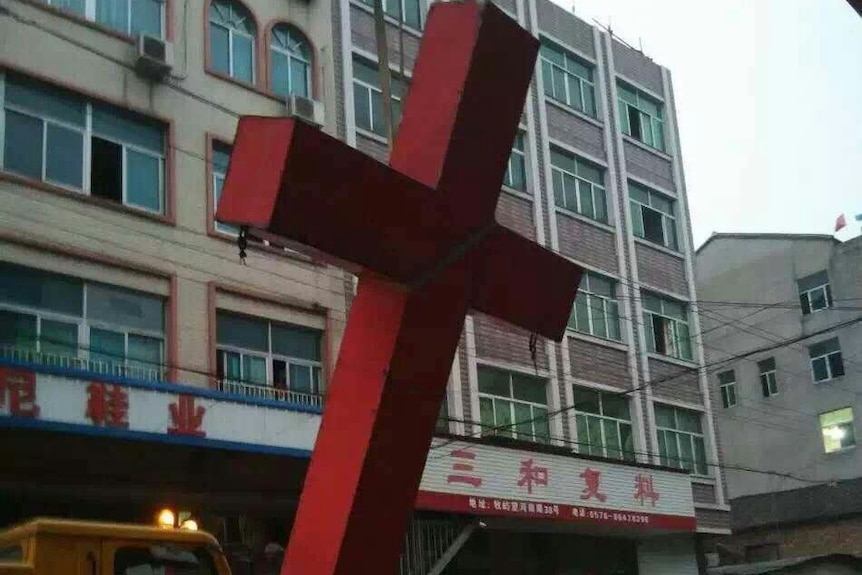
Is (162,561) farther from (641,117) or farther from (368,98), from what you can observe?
(641,117)

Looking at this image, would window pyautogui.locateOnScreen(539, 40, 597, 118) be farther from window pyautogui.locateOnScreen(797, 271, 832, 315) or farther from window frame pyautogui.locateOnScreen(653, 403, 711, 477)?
window pyautogui.locateOnScreen(797, 271, 832, 315)

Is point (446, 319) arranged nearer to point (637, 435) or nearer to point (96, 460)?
point (96, 460)

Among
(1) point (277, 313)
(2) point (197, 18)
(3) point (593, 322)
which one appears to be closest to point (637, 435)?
(3) point (593, 322)

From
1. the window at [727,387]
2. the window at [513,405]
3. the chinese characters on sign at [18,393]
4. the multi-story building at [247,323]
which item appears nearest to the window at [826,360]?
the window at [727,387]

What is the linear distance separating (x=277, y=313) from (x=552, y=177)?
354 inches

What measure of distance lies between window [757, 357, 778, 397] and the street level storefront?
1447 cm

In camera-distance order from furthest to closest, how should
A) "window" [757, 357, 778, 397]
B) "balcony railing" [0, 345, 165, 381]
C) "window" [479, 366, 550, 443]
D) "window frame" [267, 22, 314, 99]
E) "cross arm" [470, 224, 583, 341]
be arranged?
"window" [757, 357, 778, 397] < "window" [479, 366, 550, 443] < "window frame" [267, 22, 314, 99] < "balcony railing" [0, 345, 165, 381] < "cross arm" [470, 224, 583, 341]

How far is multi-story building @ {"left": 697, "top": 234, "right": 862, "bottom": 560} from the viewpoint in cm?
3322

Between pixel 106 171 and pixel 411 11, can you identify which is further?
pixel 411 11

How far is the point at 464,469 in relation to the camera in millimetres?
18078

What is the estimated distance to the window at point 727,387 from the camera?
38469 millimetres

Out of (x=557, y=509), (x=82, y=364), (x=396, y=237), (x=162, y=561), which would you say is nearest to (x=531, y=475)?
(x=557, y=509)

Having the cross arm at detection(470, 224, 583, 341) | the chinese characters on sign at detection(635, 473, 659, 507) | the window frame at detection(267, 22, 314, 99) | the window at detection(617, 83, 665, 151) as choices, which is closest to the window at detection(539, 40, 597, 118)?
the window at detection(617, 83, 665, 151)

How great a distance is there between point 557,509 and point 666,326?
26.6 feet
